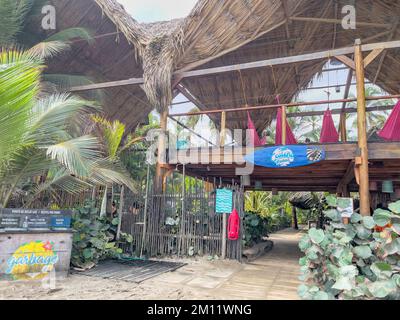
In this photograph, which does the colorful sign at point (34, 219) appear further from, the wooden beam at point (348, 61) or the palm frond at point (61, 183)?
the wooden beam at point (348, 61)

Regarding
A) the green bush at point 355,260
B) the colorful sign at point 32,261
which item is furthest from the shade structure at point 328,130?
the colorful sign at point 32,261

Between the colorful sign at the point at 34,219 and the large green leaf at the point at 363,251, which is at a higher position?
the colorful sign at the point at 34,219

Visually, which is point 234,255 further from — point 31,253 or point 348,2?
point 348,2

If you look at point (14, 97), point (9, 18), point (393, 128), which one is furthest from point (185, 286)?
point (9, 18)

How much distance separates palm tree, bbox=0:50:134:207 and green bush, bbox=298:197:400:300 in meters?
3.29

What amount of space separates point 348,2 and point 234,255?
22.4ft

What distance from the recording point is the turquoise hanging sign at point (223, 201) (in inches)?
248

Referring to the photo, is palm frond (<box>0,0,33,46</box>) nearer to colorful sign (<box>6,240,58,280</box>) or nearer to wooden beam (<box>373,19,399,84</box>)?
colorful sign (<box>6,240,58,280</box>)

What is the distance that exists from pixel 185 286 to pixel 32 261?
2196mm

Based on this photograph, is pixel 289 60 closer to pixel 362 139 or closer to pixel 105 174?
pixel 362 139

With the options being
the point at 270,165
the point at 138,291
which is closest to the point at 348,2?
the point at 270,165

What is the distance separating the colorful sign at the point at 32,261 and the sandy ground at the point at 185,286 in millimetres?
127

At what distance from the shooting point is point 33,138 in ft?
13.3

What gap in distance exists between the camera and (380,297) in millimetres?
3203
